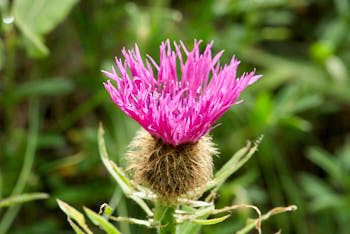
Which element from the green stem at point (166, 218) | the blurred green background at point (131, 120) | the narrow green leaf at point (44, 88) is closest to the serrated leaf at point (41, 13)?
the blurred green background at point (131, 120)

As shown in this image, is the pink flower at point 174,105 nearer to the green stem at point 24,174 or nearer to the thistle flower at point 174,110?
the thistle flower at point 174,110

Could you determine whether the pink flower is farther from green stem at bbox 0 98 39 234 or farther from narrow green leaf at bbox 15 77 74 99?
narrow green leaf at bbox 15 77 74 99

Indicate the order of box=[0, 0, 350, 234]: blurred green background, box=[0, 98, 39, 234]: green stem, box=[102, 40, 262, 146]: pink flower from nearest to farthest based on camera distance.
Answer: box=[102, 40, 262, 146]: pink flower < box=[0, 98, 39, 234]: green stem < box=[0, 0, 350, 234]: blurred green background

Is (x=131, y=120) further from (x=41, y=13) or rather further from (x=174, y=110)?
(x=174, y=110)

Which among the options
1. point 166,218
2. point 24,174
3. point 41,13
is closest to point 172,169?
point 166,218

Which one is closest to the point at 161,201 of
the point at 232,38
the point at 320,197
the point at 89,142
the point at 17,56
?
the point at 89,142

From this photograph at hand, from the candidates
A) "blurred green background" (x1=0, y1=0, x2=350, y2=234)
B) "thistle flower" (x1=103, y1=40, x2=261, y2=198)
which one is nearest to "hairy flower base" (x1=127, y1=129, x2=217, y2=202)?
"thistle flower" (x1=103, y1=40, x2=261, y2=198)
